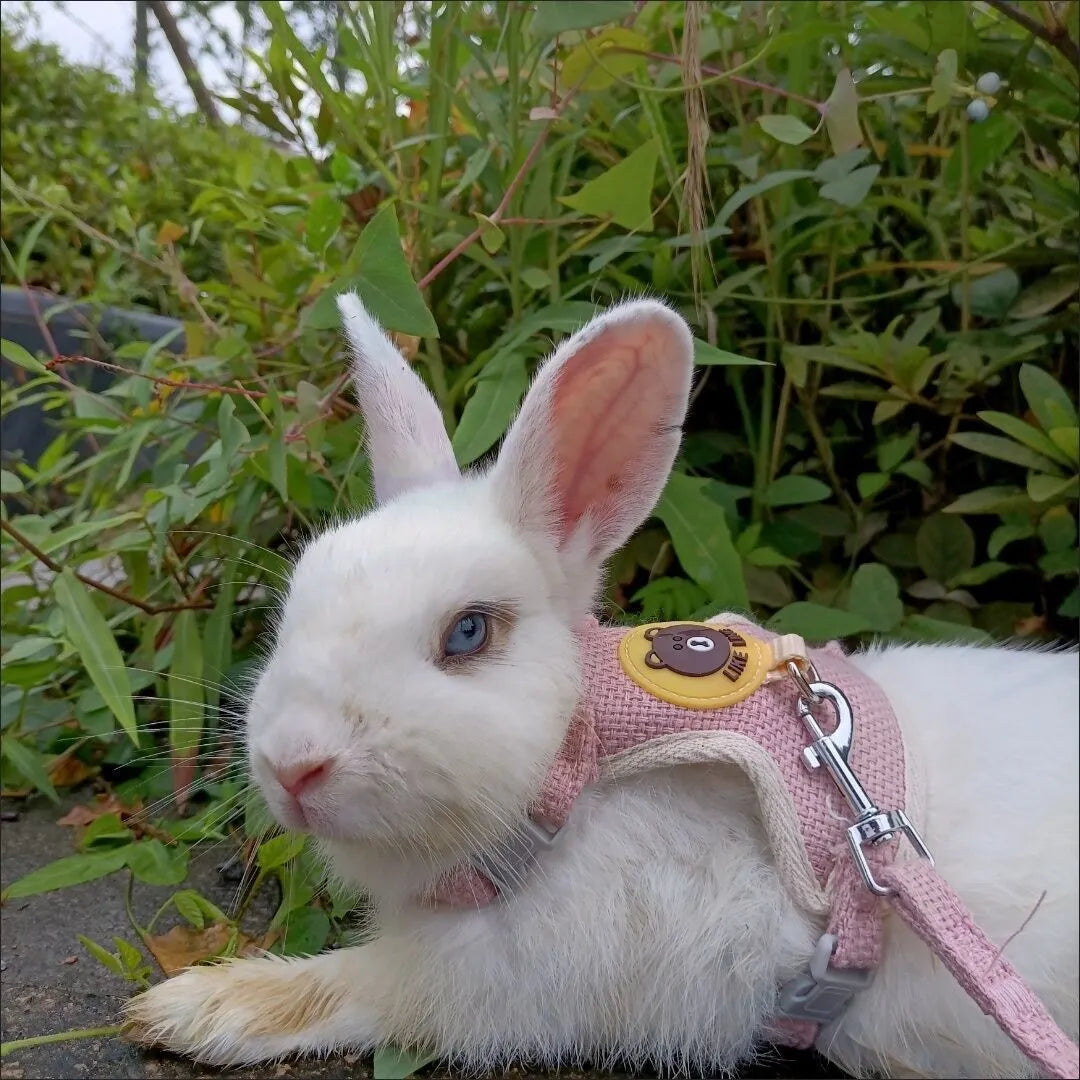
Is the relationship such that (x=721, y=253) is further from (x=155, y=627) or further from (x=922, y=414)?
(x=155, y=627)

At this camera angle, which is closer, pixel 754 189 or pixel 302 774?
pixel 302 774

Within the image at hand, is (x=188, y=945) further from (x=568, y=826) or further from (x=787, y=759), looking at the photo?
(x=787, y=759)

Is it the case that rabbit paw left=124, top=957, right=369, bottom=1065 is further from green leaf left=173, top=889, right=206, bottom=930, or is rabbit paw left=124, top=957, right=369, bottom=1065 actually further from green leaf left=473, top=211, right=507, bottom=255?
green leaf left=473, top=211, right=507, bottom=255

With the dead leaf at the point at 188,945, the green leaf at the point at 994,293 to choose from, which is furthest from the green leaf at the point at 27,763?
the green leaf at the point at 994,293

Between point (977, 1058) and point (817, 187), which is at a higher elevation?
point (817, 187)

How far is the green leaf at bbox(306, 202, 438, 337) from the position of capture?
1466 millimetres

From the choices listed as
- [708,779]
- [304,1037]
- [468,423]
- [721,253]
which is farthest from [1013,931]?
[721,253]

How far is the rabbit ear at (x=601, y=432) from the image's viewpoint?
3.99ft

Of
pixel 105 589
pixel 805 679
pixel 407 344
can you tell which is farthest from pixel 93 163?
pixel 805 679

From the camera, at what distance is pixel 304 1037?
122cm

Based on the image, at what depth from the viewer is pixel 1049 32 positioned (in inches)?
66.8

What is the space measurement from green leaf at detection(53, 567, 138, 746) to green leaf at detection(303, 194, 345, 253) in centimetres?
76

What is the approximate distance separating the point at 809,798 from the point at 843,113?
113 centimetres

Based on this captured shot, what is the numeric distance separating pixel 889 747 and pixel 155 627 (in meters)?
1.42
